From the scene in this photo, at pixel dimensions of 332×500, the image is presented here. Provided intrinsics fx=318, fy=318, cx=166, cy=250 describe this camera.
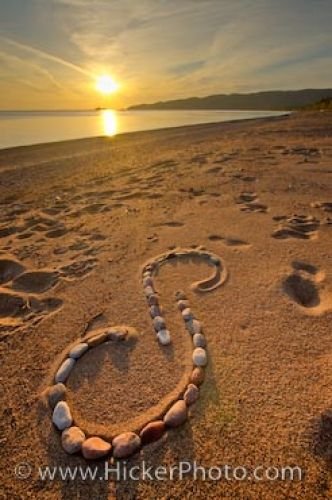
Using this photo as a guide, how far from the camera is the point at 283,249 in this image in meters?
3.38

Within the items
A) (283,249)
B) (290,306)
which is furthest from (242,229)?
(290,306)

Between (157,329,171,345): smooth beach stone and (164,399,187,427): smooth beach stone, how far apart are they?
0.54 m

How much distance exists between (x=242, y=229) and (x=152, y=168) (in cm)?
468

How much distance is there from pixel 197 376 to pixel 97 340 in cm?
80

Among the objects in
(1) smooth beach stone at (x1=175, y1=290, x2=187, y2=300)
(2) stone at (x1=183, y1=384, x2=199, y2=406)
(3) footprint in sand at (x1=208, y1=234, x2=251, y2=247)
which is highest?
(3) footprint in sand at (x1=208, y1=234, x2=251, y2=247)

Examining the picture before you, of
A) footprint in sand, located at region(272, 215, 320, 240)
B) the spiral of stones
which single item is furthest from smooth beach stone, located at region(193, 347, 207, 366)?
footprint in sand, located at region(272, 215, 320, 240)

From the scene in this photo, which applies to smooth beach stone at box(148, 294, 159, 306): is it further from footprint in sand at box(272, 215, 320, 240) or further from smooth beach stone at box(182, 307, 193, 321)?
footprint in sand at box(272, 215, 320, 240)

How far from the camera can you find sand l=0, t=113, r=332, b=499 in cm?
155

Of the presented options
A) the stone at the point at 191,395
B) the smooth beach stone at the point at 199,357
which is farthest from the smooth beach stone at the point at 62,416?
the smooth beach stone at the point at 199,357

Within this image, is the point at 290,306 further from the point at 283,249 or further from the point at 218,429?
the point at 218,429

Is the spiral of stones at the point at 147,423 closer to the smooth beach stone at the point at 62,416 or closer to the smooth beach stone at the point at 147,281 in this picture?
the smooth beach stone at the point at 62,416

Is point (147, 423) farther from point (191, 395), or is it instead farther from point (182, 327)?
point (182, 327)

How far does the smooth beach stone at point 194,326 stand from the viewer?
2.35 metres

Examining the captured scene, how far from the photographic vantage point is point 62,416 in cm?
178
